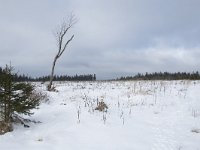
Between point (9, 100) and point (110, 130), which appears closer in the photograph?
point (110, 130)

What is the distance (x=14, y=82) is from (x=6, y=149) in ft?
8.90

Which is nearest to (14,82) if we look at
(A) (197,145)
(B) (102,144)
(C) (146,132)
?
(B) (102,144)

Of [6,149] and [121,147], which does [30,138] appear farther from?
[121,147]

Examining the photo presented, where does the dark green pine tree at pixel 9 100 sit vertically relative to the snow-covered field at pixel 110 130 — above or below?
above

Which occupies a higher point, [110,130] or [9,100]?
[9,100]

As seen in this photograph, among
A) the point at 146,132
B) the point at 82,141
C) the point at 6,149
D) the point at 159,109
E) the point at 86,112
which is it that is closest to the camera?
the point at 6,149

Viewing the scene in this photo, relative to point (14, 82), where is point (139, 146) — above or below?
below

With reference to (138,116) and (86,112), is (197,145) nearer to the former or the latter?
(138,116)

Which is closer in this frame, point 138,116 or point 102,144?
point 102,144

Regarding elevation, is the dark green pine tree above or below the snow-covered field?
above

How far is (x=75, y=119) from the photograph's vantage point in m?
8.62

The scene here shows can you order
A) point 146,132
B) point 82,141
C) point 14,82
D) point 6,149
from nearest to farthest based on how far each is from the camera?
point 6,149 < point 82,141 < point 146,132 < point 14,82

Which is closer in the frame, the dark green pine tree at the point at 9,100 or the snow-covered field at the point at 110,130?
the snow-covered field at the point at 110,130

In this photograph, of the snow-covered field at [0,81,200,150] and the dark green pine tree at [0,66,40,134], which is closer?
the snow-covered field at [0,81,200,150]
